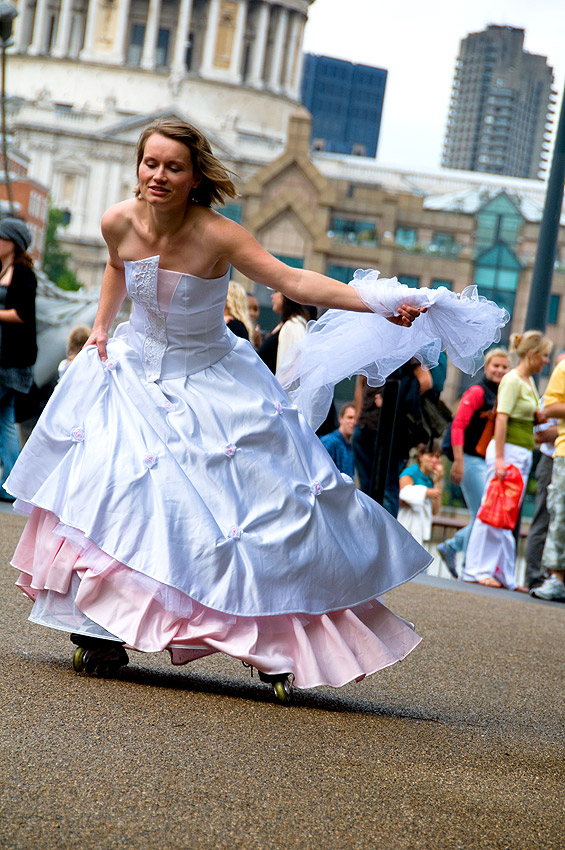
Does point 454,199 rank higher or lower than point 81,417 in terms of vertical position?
higher

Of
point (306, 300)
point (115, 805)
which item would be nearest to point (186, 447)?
point (306, 300)

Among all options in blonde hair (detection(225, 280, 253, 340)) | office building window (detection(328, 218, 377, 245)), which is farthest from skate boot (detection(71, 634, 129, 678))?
office building window (detection(328, 218, 377, 245))

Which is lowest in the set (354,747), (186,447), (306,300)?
(354,747)

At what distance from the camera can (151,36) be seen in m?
86.4

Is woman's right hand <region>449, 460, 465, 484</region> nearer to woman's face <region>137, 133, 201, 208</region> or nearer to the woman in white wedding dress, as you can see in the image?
the woman in white wedding dress

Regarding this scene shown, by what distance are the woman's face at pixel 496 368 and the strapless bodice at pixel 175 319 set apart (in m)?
5.17

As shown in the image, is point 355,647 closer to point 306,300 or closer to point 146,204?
point 306,300

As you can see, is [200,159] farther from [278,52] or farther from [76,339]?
[278,52]

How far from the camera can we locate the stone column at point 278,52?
86375 millimetres

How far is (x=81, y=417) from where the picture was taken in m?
4.09

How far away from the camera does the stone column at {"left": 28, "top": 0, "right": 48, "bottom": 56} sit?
8738cm

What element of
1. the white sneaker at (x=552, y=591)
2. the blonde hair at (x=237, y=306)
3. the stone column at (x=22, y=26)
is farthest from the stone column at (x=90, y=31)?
the blonde hair at (x=237, y=306)

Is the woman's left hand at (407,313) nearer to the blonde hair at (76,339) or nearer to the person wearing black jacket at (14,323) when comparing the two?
the person wearing black jacket at (14,323)

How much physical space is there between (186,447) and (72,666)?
0.80 m
